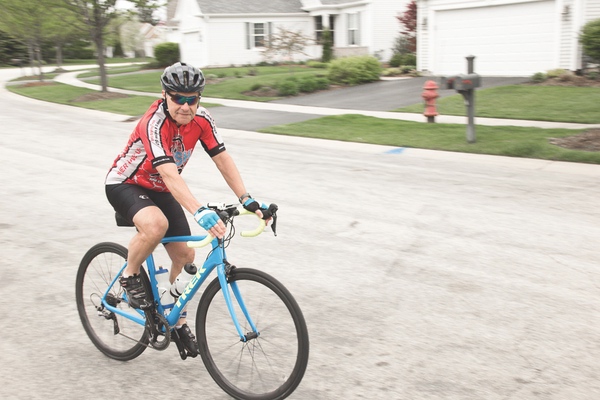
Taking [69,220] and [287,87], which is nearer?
[69,220]

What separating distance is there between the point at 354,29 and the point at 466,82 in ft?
83.7

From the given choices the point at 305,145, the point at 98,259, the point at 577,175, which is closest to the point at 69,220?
the point at 98,259

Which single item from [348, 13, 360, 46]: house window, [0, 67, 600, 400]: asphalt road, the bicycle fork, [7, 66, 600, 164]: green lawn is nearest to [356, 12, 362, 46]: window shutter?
[348, 13, 360, 46]: house window

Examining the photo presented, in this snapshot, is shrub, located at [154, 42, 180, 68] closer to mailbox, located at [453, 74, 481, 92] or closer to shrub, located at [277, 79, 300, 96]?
shrub, located at [277, 79, 300, 96]

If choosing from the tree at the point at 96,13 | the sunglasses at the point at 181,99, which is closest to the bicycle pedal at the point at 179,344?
the sunglasses at the point at 181,99

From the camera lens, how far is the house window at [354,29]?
121 ft

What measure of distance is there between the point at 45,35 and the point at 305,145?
86.4 ft

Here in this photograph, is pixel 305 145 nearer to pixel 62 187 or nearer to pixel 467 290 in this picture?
pixel 62 187

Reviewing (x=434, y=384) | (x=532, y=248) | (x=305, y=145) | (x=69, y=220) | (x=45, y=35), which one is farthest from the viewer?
(x=45, y=35)

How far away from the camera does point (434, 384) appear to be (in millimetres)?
3949

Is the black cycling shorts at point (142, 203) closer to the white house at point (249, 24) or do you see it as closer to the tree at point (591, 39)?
the tree at point (591, 39)

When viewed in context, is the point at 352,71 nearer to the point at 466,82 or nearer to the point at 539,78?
the point at 539,78

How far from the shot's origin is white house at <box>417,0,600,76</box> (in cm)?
2244

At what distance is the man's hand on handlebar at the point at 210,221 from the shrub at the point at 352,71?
23100mm
